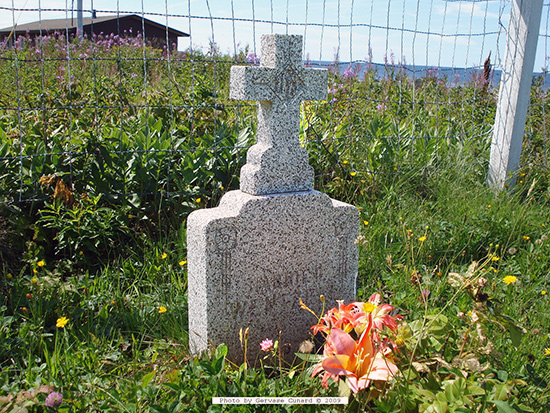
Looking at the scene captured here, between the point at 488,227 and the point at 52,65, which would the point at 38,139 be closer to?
the point at 488,227

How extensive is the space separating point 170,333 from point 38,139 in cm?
177

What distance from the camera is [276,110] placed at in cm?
245

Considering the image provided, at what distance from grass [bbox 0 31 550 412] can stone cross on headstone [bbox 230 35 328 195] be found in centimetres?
55

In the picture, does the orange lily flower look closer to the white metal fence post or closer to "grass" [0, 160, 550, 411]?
"grass" [0, 160, 550, 411]

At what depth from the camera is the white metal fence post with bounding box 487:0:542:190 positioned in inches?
186

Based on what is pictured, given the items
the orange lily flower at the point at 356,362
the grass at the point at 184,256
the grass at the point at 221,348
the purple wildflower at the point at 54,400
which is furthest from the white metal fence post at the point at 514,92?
the purple wildflower at the point at 54,400

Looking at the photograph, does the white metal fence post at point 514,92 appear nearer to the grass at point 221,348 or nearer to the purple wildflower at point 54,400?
the grass at point 221,348

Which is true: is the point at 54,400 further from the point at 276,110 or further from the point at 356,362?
the point at 276,110

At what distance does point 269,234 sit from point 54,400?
1.13m

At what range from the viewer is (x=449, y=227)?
373 centimetres

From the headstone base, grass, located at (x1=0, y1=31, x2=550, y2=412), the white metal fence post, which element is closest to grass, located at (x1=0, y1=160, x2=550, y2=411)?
grass, located at (x1=0, y1=31, x2=550, y2=412)

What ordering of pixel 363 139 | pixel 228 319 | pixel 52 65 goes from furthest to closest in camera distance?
pixel 52 65
pixel 363 139
pixel 228 319

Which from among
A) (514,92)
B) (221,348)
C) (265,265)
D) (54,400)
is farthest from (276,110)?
(514,92)

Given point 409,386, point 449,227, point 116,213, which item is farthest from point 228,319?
point 449,227
